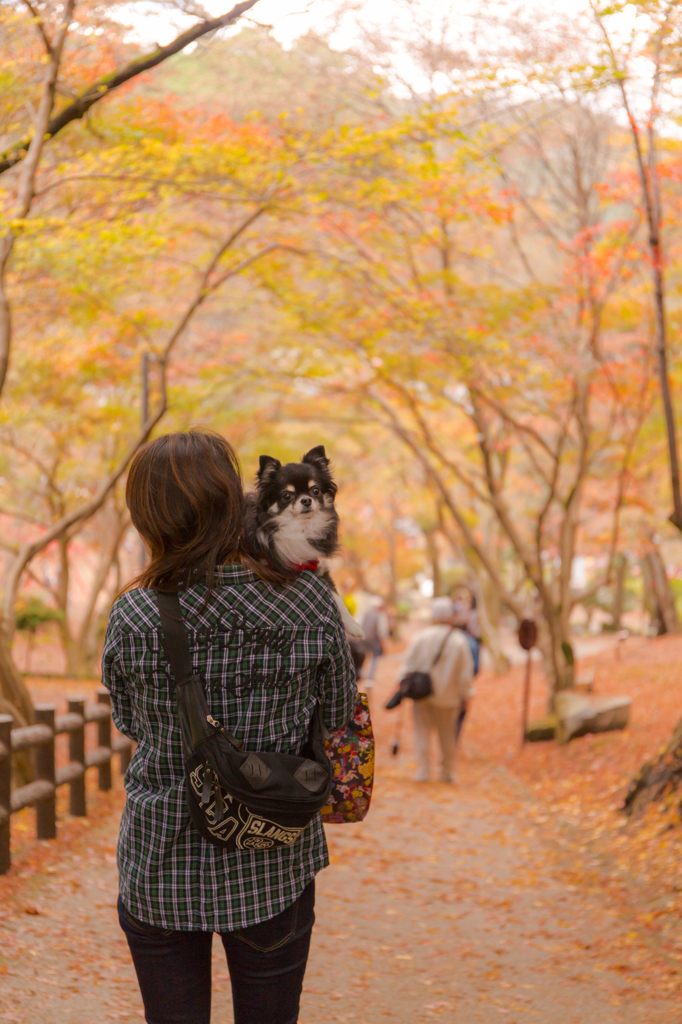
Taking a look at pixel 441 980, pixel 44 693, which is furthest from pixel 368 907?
pixel 44 693

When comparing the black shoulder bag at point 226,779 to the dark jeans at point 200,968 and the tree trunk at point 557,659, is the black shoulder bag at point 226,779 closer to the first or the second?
the dark jeans at point 200,968

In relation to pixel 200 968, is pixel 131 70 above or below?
above

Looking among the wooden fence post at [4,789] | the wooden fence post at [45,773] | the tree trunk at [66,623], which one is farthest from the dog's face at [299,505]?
the tree trunk at [66,623]

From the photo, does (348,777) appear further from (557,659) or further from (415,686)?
(557,659)

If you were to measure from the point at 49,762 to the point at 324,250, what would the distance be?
880 centimetres

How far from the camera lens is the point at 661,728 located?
10.4m

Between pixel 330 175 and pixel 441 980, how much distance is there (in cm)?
768

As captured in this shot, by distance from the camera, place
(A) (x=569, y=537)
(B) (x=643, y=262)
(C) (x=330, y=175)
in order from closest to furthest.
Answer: (C) (x=330, y=175) → (B) (x=643, y=262) → (A) (x=569, y=537)

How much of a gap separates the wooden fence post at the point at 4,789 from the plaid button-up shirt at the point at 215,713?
3.43m

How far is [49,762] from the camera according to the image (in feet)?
19.7

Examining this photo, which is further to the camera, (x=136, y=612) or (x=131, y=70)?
(x=131, y=70)

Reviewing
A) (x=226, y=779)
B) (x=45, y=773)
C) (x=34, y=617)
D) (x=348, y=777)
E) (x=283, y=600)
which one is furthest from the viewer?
(x=34, y=617)

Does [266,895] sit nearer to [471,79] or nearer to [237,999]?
[237,999]

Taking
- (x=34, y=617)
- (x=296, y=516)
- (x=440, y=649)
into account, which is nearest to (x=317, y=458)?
(x=296, y=516)
